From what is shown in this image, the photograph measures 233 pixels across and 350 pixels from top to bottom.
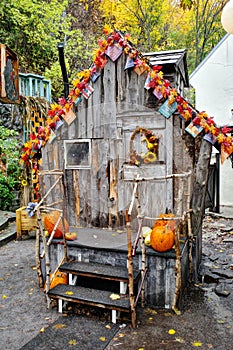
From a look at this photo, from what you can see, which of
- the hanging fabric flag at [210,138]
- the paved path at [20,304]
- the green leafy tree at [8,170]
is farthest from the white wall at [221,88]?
the paved path at [20,304]

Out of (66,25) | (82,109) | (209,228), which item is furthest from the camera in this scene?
(66,25)

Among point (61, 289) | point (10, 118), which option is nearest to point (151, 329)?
point (61, 289)

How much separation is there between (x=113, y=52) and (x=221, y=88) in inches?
319

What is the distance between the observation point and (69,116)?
5684 millimetres

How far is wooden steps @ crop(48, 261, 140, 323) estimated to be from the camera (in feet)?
13.4

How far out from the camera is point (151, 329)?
157 inches

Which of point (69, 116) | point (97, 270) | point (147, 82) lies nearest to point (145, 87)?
point (147, 82)

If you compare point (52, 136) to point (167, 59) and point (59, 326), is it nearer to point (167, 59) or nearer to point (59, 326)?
point (167, 59)

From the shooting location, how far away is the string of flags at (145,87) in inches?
185

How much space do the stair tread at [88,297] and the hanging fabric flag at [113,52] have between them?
3778mm

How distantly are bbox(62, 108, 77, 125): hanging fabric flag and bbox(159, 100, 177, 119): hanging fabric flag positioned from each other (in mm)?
1643

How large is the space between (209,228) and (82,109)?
219 inches

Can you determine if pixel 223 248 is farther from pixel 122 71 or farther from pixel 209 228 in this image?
pixel 122 71

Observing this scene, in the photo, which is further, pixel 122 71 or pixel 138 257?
pixel 122 71
